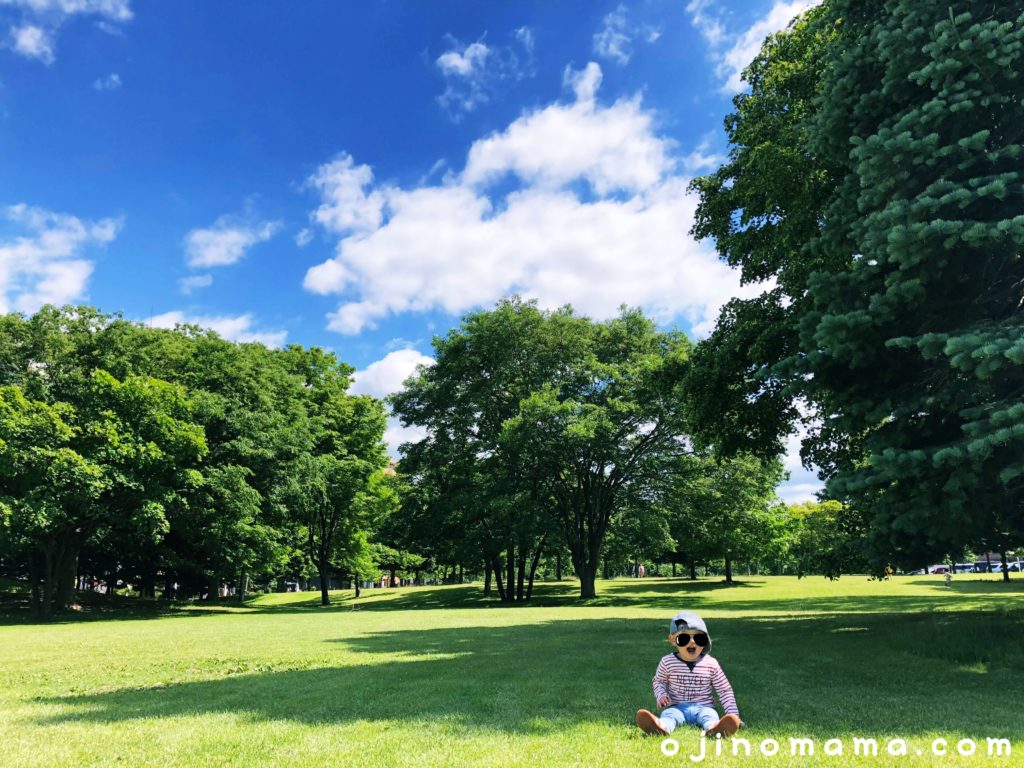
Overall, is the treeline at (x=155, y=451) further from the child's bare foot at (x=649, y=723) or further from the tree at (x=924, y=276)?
the tree at (x=924, y=276)

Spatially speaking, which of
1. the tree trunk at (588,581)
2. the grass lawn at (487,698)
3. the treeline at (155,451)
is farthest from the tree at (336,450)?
the grass lawn at (487,698)

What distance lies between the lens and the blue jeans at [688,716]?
5.63 metres

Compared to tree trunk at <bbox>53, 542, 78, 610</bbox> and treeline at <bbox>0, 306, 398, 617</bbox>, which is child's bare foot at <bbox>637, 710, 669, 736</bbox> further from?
tree trunk at <bbox>53, 542, 78, 610</bbox>

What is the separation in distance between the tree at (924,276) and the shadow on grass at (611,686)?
171cm

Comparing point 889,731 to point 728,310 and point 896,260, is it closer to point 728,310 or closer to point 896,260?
point 896,260

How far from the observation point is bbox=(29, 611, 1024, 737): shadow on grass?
6332 millimetres

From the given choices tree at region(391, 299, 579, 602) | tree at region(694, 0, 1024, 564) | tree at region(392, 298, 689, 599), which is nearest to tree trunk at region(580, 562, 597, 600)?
tree at region(392, 298, 689, 599)

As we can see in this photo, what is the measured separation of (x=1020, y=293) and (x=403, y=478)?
3534 centimetres

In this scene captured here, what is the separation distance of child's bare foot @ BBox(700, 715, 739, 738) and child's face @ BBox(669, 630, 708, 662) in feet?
1.94

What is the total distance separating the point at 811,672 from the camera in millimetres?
8922

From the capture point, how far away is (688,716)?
5812mm

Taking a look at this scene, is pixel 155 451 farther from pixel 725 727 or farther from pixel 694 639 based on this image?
pixel 725 727

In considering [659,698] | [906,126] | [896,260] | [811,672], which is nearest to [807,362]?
[896,260]

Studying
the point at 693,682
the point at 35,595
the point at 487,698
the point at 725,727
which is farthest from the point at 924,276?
the point at 35,595
